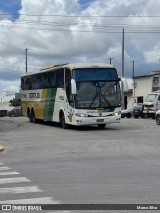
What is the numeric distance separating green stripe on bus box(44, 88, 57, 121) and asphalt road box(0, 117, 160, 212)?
975cm

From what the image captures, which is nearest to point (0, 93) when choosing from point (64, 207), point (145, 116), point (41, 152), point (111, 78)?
point (145, 116)

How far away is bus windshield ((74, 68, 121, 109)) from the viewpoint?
24172 millimetres

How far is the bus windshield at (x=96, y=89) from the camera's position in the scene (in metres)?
24.2

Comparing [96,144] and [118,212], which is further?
[96,144]

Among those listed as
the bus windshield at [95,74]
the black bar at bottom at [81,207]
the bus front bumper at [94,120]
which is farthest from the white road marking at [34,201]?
the bus windshield at [95,74]

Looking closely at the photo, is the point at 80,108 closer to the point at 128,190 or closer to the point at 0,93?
the point at 128,190

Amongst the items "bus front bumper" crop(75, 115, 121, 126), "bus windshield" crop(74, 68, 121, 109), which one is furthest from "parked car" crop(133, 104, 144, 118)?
"bus windshield" crop(74, 68, 121, 109)

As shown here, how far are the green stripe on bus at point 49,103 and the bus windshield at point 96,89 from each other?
3.68 m

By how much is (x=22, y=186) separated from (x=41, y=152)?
20.9ft

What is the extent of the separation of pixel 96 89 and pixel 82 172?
13.7 meters

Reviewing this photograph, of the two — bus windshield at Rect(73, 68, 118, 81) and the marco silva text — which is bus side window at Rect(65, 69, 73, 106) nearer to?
bus windshield at Rect(73, 68, 118, 81)

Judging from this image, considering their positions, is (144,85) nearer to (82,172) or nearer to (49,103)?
(49,103)

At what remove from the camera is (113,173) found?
10.6 m

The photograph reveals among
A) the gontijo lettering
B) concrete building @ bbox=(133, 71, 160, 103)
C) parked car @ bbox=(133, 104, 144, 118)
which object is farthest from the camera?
concrete building @ bbox=(133, 71, 160, 103)
